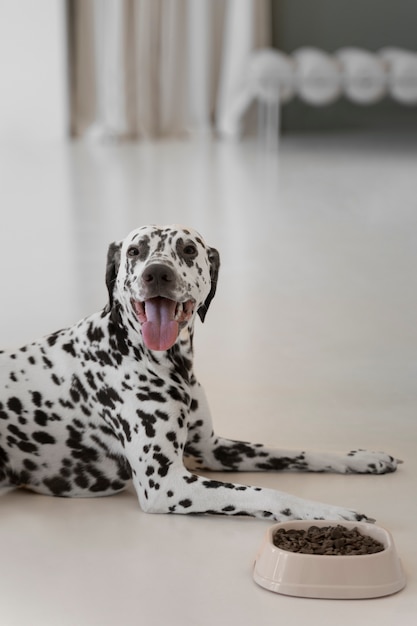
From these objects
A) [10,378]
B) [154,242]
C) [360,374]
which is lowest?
[360,374]

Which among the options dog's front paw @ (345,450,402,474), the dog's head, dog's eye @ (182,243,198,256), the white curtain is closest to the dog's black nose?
the dog's head

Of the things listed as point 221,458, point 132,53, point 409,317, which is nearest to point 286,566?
point 221,458

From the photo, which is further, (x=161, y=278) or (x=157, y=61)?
(x=157, y=61)

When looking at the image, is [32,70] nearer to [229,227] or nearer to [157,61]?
[157,61]

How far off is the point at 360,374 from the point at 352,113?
731cm

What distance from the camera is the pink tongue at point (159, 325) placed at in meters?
2.32

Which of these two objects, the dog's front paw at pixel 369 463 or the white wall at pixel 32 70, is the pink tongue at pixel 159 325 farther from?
the white wall at pixel 32 70

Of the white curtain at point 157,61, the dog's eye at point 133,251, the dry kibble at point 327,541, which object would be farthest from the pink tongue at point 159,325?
the white curtain at point 157,61

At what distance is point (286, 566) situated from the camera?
2.06 m

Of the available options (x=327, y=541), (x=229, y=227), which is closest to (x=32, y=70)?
(x=229, y=227)

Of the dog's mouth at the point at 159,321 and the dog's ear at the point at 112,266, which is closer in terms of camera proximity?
the dog's mouth at the point at 159,321

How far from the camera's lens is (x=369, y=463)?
2701 millimetres

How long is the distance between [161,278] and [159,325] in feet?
0.36

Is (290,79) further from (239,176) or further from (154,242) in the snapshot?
(154,242)
